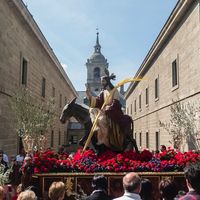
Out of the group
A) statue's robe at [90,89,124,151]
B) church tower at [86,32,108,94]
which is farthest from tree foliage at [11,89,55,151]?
church tower at [86,32,108,94]

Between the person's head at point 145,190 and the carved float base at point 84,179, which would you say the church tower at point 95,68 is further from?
the person's head at point 145,190

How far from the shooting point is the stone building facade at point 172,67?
15.0 metres

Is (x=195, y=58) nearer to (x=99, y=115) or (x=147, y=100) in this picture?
(x=99, y=115)

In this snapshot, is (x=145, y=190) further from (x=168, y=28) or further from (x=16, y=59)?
(x=168, y=28)

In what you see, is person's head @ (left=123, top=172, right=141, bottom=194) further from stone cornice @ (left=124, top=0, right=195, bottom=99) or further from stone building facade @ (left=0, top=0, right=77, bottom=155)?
stone cornice @ (left=124, top=0, right=195, bottom=99)

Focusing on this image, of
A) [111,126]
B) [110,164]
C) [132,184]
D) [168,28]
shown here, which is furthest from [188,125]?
[132,184]

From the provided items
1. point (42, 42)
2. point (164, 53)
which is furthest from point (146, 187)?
point (42, 42)

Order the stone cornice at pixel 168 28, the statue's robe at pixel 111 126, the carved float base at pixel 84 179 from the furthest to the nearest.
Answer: the stone cornice at pixel 168 28 < the statue's robe at pixel 111 126 < the carved float base at pixel 84 179

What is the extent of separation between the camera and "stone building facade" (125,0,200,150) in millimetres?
15049

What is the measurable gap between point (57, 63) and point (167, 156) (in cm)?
2247

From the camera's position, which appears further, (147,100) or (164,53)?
(147,100)

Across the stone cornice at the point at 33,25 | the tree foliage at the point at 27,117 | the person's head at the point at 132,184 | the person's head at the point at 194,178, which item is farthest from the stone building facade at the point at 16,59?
the person's head at the point at 194,178

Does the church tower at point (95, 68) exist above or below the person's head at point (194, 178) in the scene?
above

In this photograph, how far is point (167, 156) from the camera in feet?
27.2
